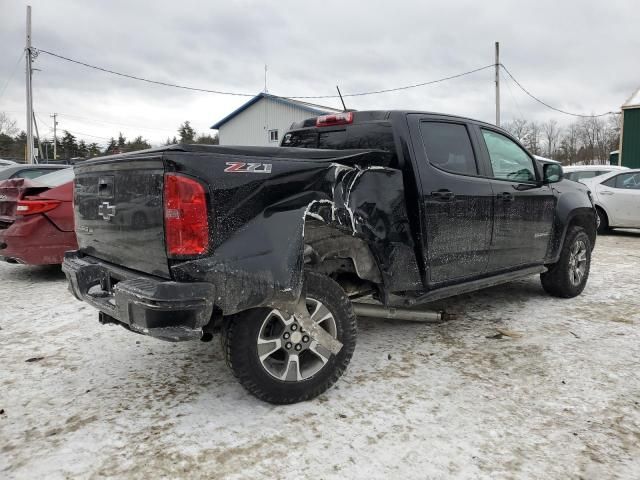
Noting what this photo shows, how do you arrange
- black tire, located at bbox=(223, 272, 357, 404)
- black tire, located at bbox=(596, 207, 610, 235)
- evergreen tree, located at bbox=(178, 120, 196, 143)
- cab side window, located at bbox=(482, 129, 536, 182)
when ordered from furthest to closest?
evergreen tree, located at bbox=(178, 120, 196, 143) → black tire, located at bbox=(596, 207, 610, 235) → cab side window, located at bbox=(482, 129, 536, 182) → black tire, located at bbox=(223, 272, 357, 404)

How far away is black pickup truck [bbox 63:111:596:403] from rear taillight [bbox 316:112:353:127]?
14mm

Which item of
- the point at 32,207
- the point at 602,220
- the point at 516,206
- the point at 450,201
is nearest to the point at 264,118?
the point at 602,220

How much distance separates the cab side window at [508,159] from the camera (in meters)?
4.34

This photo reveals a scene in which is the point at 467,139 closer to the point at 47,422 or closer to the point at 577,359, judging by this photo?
the point at 577,359

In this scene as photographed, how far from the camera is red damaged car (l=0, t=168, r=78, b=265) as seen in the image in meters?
5.51

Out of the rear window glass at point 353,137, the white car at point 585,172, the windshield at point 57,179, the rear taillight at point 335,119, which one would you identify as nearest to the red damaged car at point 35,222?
the windshield at point 57,179

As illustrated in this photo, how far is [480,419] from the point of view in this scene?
2.74 meters

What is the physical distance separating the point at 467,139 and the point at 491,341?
5.51ft

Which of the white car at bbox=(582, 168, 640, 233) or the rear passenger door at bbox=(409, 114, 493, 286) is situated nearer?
the rear passenger door at bbox=(409, 114, 493, 286)

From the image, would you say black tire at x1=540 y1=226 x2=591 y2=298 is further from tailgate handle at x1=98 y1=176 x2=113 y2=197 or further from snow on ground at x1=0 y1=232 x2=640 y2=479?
tailgate handle at x1=98 y1=176 x2=113 y2=197

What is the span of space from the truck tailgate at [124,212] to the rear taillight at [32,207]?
2580 mm

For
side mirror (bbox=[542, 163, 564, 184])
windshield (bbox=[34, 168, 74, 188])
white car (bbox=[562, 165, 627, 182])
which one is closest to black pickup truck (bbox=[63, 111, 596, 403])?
side mirror (bbox=[542, 163, 564, 184])

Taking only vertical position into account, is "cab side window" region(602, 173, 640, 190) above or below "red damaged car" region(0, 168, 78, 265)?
above

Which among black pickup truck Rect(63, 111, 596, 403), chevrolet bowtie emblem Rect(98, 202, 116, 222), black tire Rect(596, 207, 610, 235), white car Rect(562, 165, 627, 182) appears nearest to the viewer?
black pickup truck Rect(63, 111, 596, 403)
